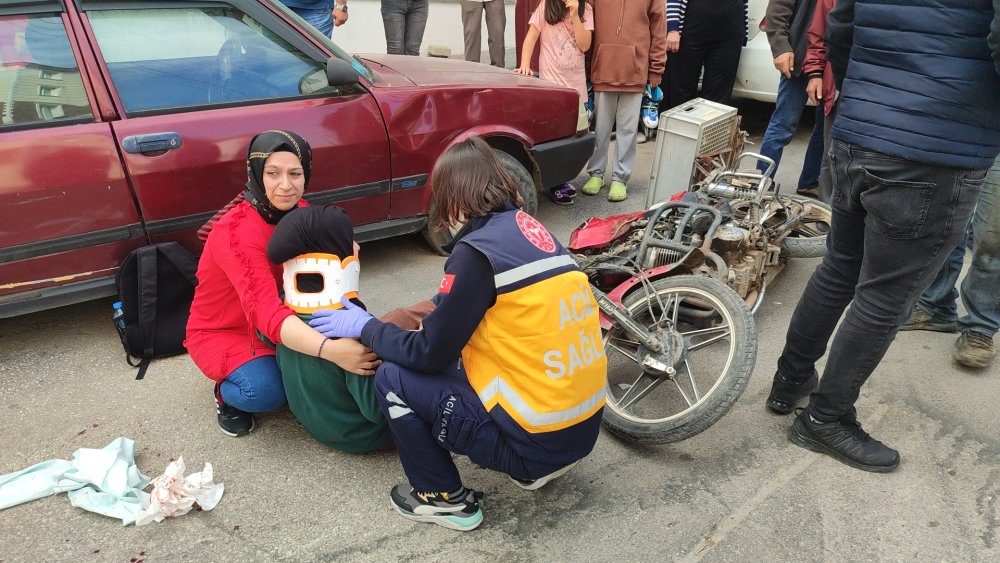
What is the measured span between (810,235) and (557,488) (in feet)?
7.93

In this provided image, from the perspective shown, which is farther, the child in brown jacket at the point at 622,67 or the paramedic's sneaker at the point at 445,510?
the child in brown jacket at the point at 622,67

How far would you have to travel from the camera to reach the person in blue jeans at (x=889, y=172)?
207cm

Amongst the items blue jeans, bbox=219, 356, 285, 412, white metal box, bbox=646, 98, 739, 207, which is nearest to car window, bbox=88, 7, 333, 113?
blue jeans, bbox=219, 356, 285, 412

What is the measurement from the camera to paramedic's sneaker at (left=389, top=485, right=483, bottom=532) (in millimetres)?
2283

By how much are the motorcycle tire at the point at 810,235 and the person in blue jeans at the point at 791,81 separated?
71 centimetres

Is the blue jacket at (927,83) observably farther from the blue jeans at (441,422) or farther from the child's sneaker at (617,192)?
the child's sneaker at (617,192)

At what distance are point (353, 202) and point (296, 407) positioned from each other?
144cm

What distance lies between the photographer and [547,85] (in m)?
4.39

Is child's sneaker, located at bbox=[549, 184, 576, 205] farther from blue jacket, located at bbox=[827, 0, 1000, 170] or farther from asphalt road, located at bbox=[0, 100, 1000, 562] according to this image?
blue jacket, located at bbox=[827, 0, 1000, 170]

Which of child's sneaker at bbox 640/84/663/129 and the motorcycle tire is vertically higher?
the motorcycle tire

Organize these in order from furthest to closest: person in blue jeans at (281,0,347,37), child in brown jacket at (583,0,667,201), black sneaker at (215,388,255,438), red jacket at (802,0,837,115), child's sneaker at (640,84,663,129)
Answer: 1. child's sneaker at (640,84,663,129)
2. person in blue jeans at (281,0,347,37)
3. child in brown jacket at (583,0,667,201)
4. red jacket at (802,0,837,115)
5. black sneaker at (215,388,255,438)

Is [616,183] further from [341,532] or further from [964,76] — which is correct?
[341,532]

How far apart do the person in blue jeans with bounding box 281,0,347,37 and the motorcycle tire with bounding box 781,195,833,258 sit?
150 inches

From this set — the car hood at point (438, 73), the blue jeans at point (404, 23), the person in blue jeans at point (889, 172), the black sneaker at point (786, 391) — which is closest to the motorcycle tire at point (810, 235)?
the black sneaker at point (786, 391)
